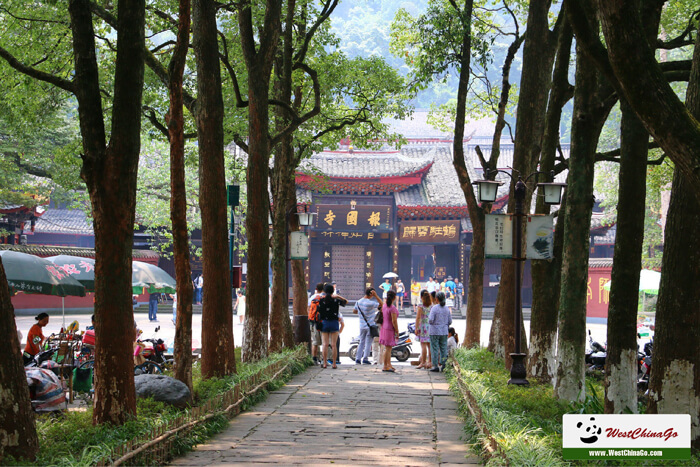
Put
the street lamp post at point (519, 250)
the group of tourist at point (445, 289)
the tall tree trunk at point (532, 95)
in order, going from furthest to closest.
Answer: the group of tourist at point (445, 289) → the tall tree trunk at point (532, 95) → the street lamp post at point (519, 250)

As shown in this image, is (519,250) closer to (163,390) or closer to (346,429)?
(346,429)

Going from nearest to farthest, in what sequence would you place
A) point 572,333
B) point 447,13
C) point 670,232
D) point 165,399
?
point 670,232, point 165,399, point 572,333, point 447,13

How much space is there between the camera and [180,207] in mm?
9086

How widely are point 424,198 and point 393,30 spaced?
16547mm

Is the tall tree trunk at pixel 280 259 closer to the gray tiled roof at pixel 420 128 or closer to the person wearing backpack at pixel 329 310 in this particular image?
the person wearing backpack at pixel 329 310

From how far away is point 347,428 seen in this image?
8.39 m

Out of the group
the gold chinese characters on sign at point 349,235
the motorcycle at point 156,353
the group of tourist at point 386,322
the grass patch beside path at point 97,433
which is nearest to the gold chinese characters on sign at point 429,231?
the gold chinese characters on sign at point 349,235

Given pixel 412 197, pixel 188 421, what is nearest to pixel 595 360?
pixel 188 421

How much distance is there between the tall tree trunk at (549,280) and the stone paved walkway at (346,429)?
146cm

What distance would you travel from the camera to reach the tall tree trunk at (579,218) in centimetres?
879

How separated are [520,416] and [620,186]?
2627 mm

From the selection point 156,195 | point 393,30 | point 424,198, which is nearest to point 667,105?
point 393,30

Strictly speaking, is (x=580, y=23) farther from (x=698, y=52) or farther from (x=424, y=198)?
(x=424, y=198)

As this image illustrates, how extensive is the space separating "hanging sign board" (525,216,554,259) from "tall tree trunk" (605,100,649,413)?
2.78 metres
